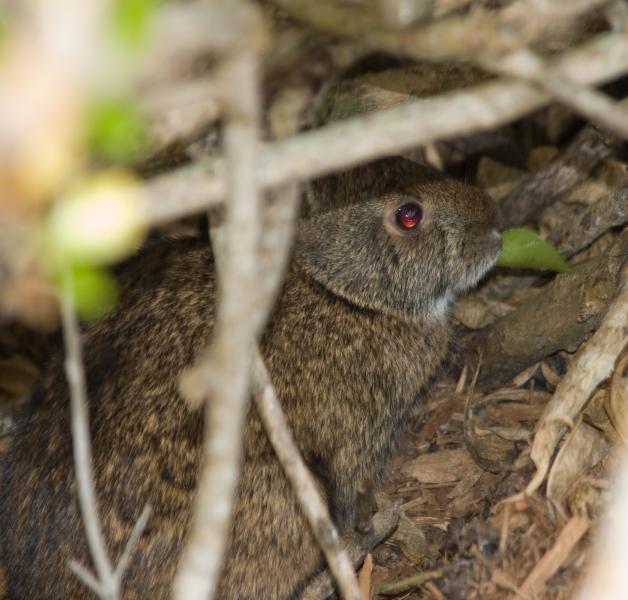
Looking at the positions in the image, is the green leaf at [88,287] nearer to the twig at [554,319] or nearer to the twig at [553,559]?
the twig at [553,559]

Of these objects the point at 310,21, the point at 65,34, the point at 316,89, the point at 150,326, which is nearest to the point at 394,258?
the point at 150,326

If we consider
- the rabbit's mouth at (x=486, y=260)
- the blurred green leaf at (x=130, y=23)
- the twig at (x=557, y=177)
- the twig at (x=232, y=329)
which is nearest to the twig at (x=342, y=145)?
the twig at (x=232, y=329)

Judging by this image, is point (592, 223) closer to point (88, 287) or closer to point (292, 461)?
point (292, 461)

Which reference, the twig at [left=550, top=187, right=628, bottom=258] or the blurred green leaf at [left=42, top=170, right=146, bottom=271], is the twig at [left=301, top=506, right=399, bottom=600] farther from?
the blurred green leaf at [left=42, top=170, right=146, bottom=271]

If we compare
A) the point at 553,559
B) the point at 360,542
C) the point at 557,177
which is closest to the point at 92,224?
the point at 553,559

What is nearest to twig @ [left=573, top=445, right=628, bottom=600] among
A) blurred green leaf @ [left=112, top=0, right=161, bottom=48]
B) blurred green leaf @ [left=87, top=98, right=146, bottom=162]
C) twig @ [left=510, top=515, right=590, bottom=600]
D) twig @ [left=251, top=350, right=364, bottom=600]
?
twig @ [left=510, top=515, right=590, bottom=600]

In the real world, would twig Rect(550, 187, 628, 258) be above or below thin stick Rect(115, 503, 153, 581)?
below
